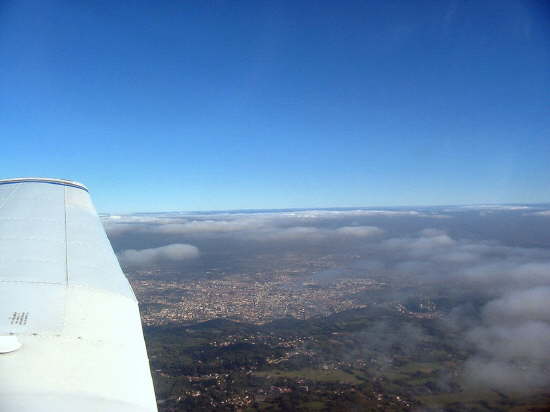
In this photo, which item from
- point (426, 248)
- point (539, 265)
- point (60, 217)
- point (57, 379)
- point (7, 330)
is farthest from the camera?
point (426, 248)

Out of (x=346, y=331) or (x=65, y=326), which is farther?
(x=346, y=331)

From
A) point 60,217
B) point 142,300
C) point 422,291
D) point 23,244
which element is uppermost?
point 60,217

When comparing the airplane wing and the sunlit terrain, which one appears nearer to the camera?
the airplane wing

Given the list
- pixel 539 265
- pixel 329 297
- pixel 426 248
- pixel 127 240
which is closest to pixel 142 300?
pixel 329 297

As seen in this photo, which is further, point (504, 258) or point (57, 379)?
point (504, 258)

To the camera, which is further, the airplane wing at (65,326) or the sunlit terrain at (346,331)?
the sunlit terrain at (346,331)

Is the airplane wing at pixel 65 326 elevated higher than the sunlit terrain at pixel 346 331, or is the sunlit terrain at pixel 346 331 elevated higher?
the airplane wing at pixel 65 326

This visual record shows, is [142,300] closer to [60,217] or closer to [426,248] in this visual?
[60,217]

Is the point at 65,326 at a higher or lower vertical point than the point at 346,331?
higher
